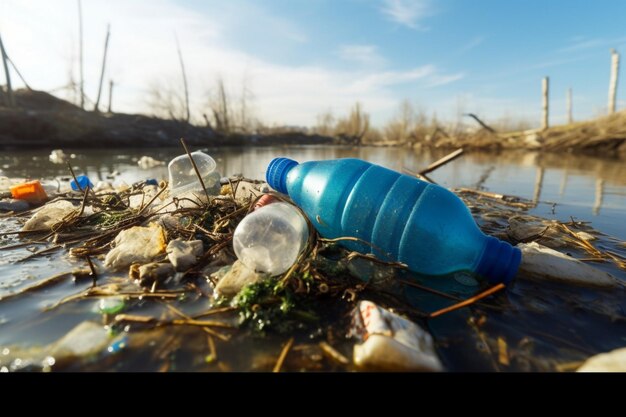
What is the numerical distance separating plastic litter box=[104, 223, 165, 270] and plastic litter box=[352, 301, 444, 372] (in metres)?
1.23

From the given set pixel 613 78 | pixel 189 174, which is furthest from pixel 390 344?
pixel 613 78

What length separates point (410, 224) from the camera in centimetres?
150

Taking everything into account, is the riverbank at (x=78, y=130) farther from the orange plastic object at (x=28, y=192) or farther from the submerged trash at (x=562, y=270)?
the submerged trash at (x=562, y=270)

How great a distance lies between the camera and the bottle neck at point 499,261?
1415 mm

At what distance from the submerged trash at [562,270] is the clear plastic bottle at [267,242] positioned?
4.42 feet

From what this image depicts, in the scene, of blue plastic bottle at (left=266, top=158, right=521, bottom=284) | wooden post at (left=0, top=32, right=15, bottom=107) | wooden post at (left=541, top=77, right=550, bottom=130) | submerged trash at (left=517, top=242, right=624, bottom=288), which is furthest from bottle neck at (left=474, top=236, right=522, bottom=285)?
wooden post at (left=0, top=32, right=15, bottom=107)

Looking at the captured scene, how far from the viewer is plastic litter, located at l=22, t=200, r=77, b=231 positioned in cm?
227

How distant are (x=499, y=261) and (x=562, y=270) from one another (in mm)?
510

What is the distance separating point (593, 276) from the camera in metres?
1.58

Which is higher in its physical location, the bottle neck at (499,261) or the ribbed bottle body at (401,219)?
the ribbed bottle body at (401,219)

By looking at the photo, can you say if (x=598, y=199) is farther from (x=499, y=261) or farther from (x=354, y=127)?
(x=354, y=127)

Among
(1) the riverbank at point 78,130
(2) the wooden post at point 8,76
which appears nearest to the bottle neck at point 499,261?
(1) the riverbank at point 78,130

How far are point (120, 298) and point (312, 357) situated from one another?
908mm

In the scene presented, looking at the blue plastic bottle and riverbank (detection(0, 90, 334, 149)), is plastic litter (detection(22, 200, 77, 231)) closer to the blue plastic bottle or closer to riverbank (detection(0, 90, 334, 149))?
the blue plastic bottle
